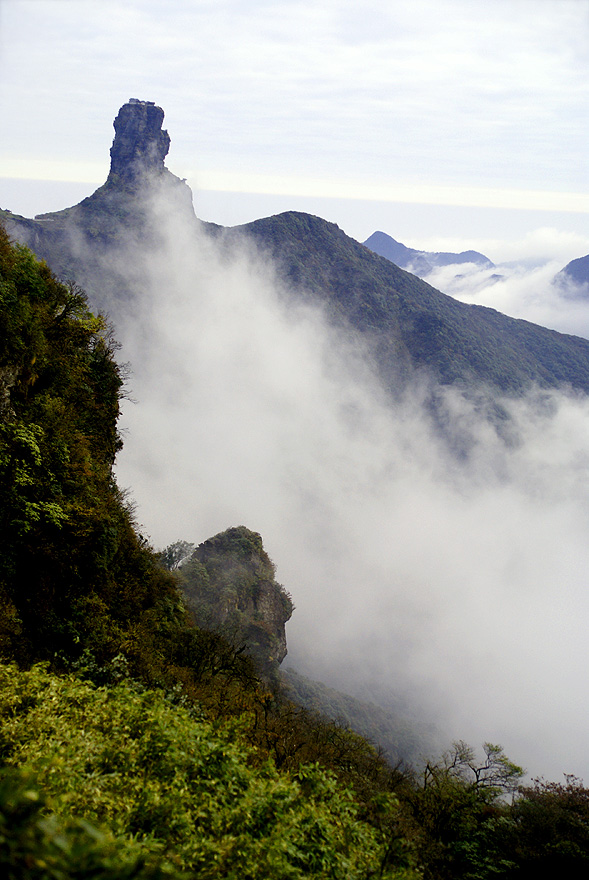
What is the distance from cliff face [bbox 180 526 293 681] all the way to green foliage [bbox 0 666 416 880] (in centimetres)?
5271

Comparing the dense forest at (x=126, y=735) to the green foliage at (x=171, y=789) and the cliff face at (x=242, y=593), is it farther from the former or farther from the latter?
the cliff face at (x=242, y=593)

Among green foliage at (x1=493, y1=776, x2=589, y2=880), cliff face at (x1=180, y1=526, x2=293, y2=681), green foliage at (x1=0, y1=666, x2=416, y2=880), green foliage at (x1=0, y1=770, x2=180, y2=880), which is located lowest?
cliff face at (x1=180, y1=526, x2=293, y2=681)

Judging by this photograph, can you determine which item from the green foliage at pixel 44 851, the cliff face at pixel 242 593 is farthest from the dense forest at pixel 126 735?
the cliff face at pixel 242 593

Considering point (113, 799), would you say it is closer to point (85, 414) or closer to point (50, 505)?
point (50, 505)

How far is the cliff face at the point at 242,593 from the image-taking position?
224ft

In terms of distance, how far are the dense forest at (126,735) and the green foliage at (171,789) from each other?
43 mm

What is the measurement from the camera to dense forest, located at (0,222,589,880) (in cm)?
730

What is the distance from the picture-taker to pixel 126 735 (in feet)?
30.7

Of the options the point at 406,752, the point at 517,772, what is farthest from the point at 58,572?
the point at 406,752

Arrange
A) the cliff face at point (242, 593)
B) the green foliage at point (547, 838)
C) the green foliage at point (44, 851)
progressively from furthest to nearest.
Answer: the cliff face at point (242, 593), the green foliage at point (547, 838), the green foliage at point (44, 851)

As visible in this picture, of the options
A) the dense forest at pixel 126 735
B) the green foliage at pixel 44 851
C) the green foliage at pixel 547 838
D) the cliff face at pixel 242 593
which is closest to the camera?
the green foliage at pixel 44 851

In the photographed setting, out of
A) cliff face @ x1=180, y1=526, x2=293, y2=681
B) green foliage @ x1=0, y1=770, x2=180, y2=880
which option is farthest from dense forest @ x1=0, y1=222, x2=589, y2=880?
cliff face @ x1=180, y1=526, x2=293, y2=681

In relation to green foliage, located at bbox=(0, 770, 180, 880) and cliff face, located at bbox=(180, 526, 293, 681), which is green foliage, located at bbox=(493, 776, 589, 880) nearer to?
green foliage, located at bbox=(0, 770, 180, 880)

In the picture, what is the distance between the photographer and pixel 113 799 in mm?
7594
